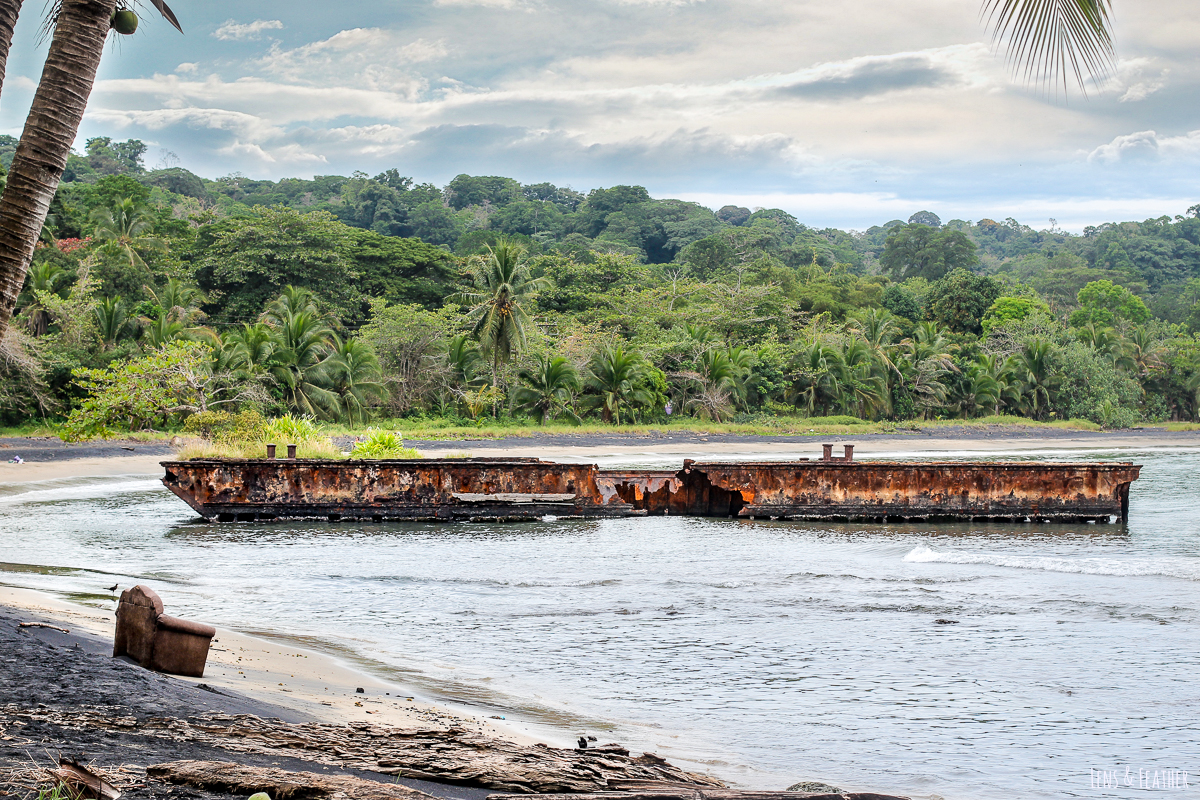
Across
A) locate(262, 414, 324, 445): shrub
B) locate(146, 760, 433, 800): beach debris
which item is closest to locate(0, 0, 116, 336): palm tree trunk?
locate(146, 760, 433, 800): beach debris

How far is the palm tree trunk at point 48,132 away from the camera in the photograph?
544cm

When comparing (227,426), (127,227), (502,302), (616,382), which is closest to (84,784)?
(227,426)

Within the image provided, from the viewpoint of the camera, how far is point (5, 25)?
229 inches

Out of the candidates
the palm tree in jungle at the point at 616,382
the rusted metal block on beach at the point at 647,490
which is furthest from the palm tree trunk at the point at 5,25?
the palm tree in jungle at the point at 616,382

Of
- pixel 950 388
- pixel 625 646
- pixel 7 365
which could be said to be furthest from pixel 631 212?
pixel 625 646

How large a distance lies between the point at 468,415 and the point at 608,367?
22.5ft

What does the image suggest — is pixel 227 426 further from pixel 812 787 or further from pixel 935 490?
pixel 812 787

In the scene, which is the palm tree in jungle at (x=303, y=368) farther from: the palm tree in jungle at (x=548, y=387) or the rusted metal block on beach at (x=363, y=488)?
the rusted metal block on beach at (x=363, y=488)

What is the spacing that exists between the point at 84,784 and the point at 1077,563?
A: 14301mm

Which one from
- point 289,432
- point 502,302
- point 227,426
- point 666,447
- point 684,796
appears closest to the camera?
point 684,796

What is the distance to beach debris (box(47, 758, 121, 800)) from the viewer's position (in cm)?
369

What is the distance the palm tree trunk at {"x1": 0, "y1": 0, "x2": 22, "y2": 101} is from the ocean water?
5.21 metres

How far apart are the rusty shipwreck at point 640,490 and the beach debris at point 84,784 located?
14399 millimetres

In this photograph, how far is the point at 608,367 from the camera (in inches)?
1676
